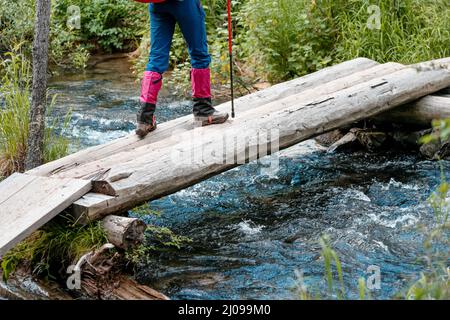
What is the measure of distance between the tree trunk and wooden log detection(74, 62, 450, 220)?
0.93m

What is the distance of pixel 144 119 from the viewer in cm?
610

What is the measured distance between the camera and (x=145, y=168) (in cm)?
525

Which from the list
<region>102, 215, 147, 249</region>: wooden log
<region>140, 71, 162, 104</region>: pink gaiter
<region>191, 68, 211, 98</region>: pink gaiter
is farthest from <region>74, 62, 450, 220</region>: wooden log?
<region>140, 71, 162, 104</region>: pink gaiter

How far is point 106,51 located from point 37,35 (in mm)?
7757

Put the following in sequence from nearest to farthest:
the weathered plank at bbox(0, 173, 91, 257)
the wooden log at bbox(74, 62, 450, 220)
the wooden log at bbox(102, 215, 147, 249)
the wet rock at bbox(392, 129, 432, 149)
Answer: the weathered plank at bbox(0, 173, 91, 257)
the wooden log at bbox(102, 215, 147, 249)
the wooden log at bbox(74, 62, 450, 220)
the wet rock at bbox(392, 129, 432, 149)

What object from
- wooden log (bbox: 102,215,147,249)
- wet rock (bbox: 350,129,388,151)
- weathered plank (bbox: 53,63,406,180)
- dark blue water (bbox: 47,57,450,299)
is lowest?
dark blue water (bbox: 47,57,450,299)

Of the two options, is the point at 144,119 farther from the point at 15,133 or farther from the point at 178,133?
the point at 15,133

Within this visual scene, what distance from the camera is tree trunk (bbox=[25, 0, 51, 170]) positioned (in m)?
5.80

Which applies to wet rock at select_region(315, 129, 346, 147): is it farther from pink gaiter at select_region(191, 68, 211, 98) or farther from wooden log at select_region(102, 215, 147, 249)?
wooden log at select_region(102, 215, 147, 249)

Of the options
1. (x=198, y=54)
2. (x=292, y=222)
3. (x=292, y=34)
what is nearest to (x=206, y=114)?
(x=198, y=54)

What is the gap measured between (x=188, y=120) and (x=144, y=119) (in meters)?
0.50

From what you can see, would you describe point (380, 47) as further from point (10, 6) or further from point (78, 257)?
point (10, 6)

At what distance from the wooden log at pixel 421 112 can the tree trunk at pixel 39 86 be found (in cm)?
360
